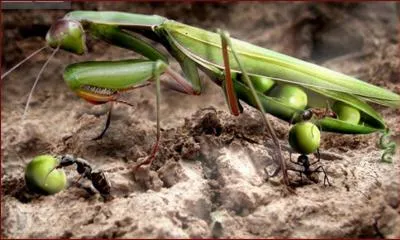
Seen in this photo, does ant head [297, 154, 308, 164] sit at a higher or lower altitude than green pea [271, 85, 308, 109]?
lower

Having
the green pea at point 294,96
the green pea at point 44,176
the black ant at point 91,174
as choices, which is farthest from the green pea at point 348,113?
the green pea at point 44,176

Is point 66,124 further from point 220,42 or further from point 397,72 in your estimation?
point 397,72

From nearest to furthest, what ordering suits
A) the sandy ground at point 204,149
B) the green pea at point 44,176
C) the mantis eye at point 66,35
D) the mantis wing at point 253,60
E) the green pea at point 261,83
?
the sandy ground at point 204,149 → the green pea at point 44,176 → the mantis eye at point 66,35 → the mantis wing at point 253,60 → the green pea at point 261,83

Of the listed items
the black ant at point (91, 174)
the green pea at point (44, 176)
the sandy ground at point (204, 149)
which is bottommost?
the green pea at point (44, 176)

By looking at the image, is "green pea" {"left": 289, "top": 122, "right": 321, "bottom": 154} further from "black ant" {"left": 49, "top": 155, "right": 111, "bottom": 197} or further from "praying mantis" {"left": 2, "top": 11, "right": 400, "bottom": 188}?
"black ant" {"left": 49, "top": 155, "right": 111, "bottom": 197}

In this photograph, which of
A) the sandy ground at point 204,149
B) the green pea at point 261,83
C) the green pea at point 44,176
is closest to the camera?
the sandy ground at point 204,149

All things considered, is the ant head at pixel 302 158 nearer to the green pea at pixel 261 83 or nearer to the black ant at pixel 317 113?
the black ant at pixel 317 113

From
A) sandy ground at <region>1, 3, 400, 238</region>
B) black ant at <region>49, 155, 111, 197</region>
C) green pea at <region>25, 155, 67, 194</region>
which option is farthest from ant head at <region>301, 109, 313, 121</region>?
green pea at <region>25, 155, 67, 194</region>
